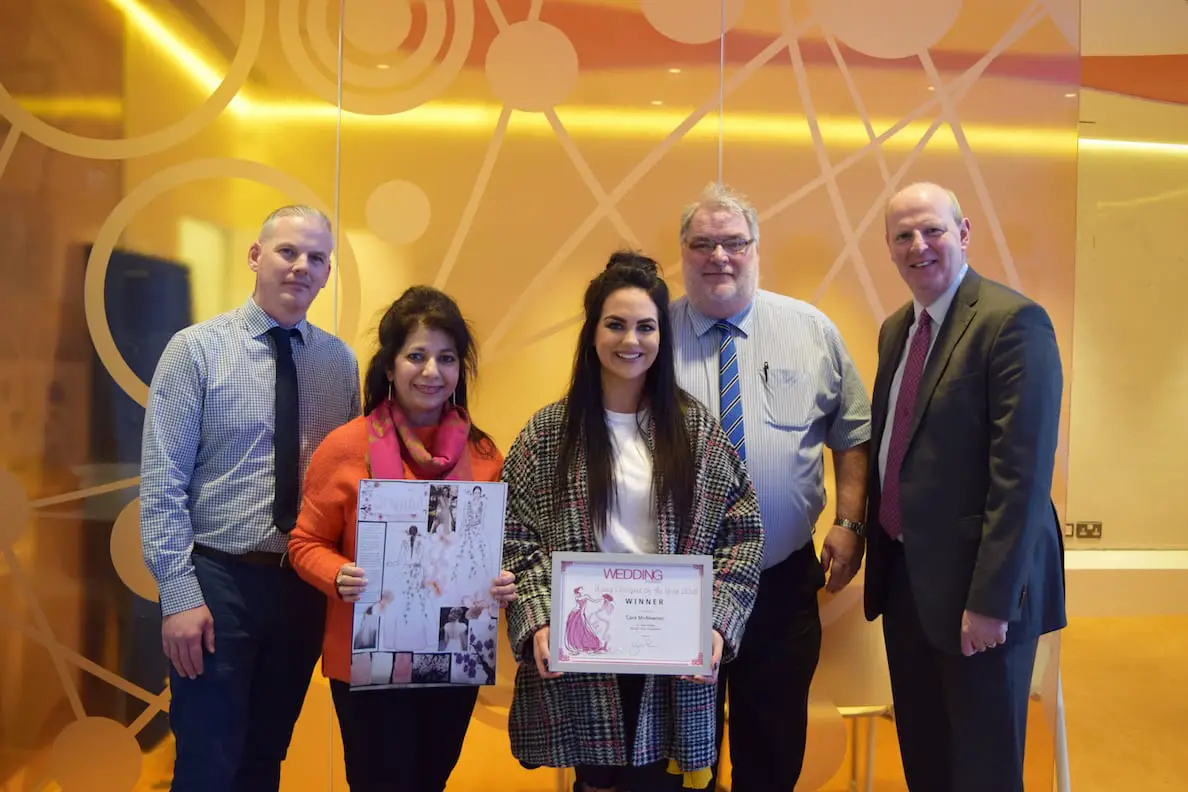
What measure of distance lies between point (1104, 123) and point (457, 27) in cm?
378

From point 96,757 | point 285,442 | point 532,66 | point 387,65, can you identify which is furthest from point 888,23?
point 96,757

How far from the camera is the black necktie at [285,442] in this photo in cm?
206

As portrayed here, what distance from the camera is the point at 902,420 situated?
2141 mm

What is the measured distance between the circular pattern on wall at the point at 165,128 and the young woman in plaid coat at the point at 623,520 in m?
1.87

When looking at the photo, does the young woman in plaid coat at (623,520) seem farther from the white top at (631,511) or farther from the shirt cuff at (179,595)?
the shirt cuff at (179,595)

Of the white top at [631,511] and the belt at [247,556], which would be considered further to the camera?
the belt at [247,556]

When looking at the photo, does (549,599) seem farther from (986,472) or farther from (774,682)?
(986,472)

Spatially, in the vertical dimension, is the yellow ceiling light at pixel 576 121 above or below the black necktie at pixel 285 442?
above

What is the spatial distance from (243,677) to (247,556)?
13.1 inches

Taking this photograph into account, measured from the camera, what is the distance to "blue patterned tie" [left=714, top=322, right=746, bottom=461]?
7.20ft

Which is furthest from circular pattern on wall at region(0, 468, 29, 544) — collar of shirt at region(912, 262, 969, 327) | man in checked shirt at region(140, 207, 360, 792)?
Result: collar of shirt at region(912, 262, 969, 327)

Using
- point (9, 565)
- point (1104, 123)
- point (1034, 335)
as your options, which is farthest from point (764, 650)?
point (1104, 123)

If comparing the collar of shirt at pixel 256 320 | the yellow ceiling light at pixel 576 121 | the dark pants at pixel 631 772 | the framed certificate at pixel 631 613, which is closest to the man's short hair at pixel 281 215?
the collar of shirt at pixel 256 320

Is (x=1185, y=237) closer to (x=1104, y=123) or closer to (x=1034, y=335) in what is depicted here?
(x=1104, y=123)
